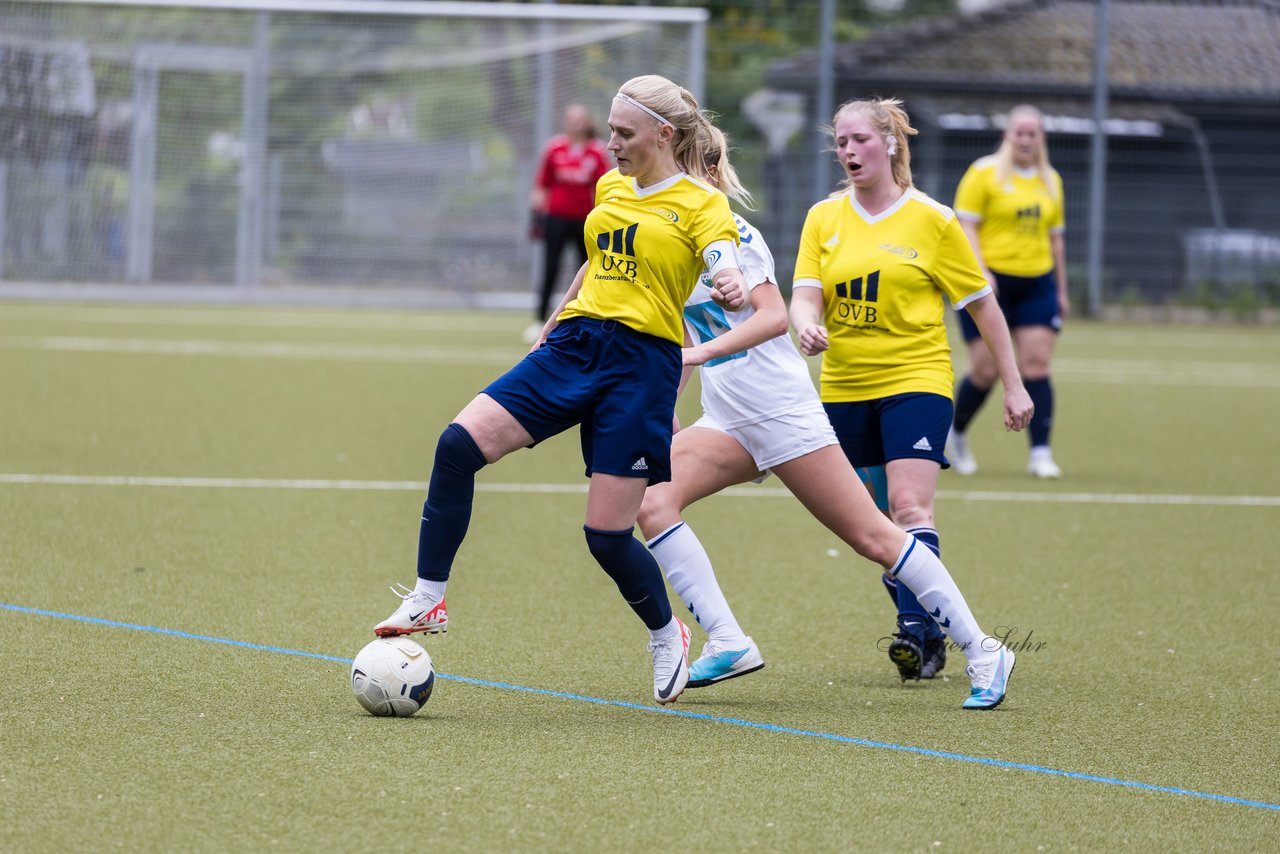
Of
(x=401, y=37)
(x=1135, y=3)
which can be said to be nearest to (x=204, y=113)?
(x=401, y=37)

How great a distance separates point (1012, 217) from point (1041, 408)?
1.09 metres

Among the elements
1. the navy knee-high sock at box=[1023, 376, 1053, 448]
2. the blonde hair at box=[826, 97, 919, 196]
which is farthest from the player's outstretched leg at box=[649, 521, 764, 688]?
the navy knee-high sock at box=[1023, 376, 1053, 448]

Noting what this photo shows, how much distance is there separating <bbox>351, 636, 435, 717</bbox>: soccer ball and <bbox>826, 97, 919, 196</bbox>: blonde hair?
2.04 metres

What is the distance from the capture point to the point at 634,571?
4879mm

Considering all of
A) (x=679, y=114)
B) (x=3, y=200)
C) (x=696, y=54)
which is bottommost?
(x=679, y=114)

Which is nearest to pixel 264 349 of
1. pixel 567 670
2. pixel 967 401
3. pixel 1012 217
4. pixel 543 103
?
pixel 543 103

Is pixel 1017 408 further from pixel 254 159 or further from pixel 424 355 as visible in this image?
pixel 254 159

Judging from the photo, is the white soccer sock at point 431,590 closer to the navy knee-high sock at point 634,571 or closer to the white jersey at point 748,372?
the navy knee-high sock at point 634,571

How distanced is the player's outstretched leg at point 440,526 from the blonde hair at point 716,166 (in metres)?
0.99

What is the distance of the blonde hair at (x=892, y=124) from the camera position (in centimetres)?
535

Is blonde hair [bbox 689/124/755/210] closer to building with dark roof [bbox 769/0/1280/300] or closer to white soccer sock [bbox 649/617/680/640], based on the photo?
white soccer sock [bbox 649/617/680/640]

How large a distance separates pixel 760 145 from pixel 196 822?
19.6 metres

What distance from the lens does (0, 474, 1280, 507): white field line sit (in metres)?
8.73

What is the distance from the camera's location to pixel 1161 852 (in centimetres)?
376
